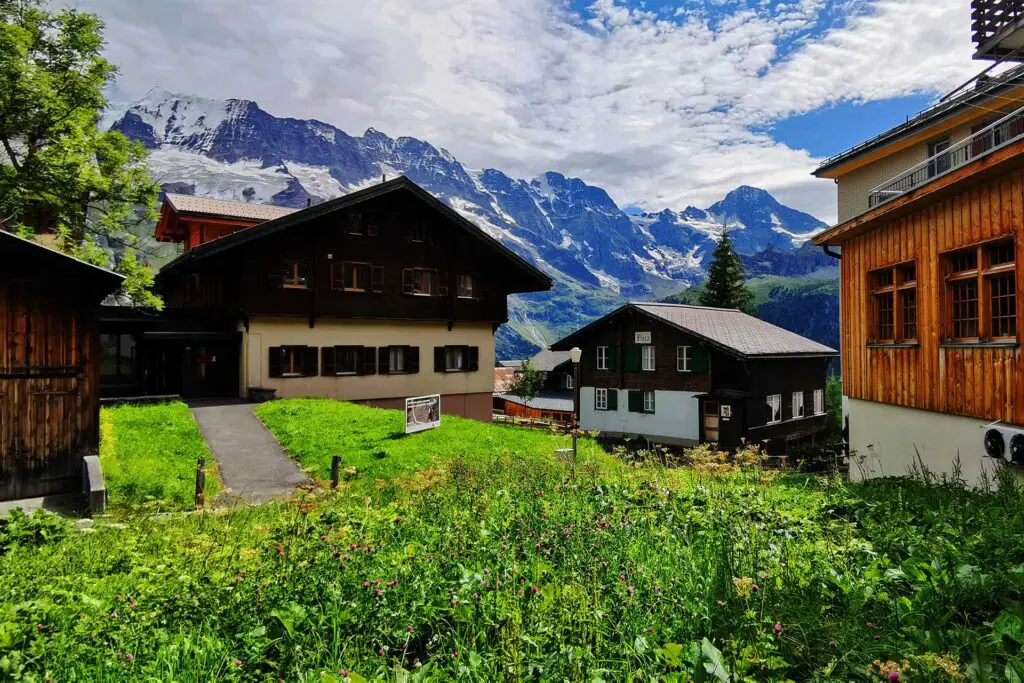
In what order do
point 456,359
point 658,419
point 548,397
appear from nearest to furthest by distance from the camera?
point 456,359, point 658,419, point 548,397

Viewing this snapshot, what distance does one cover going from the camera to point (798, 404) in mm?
32812

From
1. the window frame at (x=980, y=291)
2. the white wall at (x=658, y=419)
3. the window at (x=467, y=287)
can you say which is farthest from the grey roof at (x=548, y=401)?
the window frame at (x=980, y=291)

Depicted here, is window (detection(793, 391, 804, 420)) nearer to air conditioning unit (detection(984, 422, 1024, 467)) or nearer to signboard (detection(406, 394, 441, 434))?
signboard (detection(406, 394, 441, 434))

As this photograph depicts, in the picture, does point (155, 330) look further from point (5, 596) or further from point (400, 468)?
point (5, 596)

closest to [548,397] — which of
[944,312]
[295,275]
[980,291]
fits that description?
[295,275]

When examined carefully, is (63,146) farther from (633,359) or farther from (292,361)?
(633,359)

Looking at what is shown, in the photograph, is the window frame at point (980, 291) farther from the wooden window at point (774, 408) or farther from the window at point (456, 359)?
the window at point (456, 359)

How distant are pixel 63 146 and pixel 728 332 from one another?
30530mm

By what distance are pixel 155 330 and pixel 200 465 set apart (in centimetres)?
1897

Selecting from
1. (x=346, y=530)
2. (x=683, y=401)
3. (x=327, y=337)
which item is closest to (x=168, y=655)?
(x=346, y=530)

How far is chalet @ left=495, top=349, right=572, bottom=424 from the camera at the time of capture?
1875 inches

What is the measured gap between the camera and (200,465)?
34.9 feet

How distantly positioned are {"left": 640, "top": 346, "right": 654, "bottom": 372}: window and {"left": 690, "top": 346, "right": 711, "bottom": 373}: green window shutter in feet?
8.25

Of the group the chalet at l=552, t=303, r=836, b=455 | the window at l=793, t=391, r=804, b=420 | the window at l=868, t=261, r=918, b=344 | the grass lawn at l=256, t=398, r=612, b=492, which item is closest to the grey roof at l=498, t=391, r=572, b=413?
the chalet at l=552, t=303, r=836, b=455
